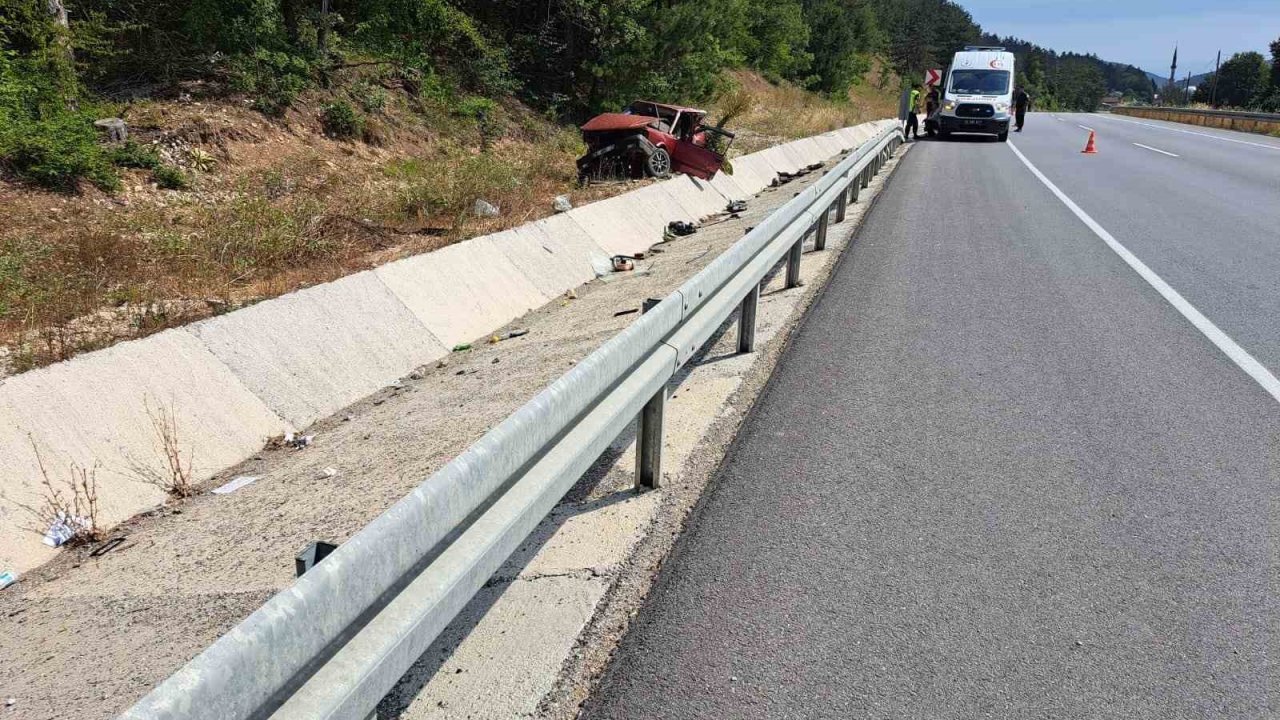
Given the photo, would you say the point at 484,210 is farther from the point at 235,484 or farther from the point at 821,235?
the point at 235,484

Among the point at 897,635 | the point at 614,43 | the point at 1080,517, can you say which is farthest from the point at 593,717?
the point at 614,43

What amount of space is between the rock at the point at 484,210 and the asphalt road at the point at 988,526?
4860mm

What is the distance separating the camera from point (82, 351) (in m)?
5.25

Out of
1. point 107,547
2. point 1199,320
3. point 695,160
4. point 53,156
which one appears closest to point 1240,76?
point 695,160

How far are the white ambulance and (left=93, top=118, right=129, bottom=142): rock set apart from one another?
24.7m

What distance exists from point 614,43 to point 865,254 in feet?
45.6

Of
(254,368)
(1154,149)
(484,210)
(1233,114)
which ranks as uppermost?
(1233,114)

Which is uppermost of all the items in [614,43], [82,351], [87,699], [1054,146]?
[614,43]

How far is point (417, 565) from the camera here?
226 cm

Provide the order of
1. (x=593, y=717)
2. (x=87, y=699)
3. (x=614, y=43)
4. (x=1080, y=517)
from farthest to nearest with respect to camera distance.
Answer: (x=614, y=43) → (x=1080, y=517) → (x=87, y=699) → (x=593, y=717)

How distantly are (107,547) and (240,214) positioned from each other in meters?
6.16

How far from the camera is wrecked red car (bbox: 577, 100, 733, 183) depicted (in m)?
14.9

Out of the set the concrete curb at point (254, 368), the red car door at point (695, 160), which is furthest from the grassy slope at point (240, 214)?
the red car door at point (695, 160)

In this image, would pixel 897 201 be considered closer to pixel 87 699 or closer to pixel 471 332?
pixel 471 332
